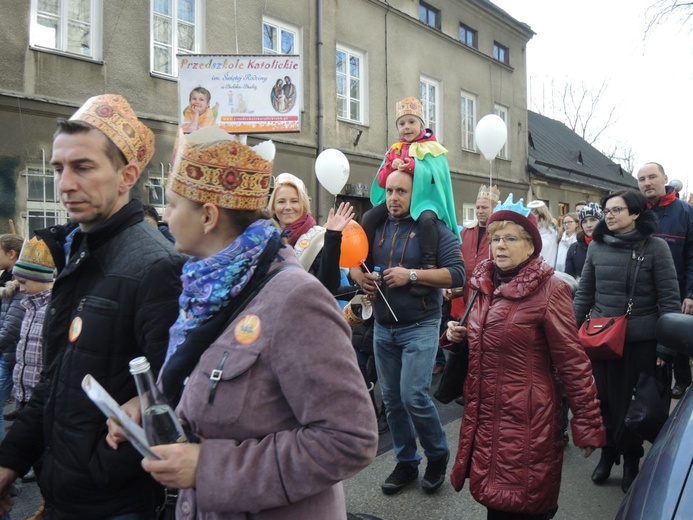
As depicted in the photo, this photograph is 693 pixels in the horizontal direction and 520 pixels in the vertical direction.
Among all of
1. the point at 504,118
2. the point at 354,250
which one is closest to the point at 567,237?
the point at 354,250

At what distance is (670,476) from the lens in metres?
1.48

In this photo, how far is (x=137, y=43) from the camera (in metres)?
9.19

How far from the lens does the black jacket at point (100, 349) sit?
1688mm

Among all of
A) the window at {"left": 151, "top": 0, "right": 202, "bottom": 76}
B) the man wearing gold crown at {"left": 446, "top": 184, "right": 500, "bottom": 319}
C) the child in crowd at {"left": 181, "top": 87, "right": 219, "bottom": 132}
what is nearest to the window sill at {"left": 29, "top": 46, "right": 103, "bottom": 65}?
the window at {"left": 151, "top": 0, "right": 202, "bottom": 76}

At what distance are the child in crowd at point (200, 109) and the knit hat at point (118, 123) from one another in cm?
431

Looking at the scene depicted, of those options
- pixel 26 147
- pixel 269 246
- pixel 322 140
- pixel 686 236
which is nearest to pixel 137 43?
pixel 26 147

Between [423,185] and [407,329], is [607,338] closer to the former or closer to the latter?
[407,329]

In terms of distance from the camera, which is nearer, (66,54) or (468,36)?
(66,54)

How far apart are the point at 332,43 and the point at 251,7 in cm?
228

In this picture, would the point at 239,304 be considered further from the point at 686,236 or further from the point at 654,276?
the point at 686,236

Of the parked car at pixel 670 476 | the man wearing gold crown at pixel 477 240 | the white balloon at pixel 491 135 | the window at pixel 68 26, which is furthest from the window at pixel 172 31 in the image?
the parked car at pixel 670 476

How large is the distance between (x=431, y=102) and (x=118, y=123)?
15.0 meters

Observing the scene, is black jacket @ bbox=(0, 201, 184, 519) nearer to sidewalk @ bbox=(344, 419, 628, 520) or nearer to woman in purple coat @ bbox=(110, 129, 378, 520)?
woman in purple coat @ bbox=(110, 129, 378, 520)

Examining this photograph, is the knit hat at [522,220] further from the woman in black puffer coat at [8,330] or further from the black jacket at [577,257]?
the black jacket at [577,257]
